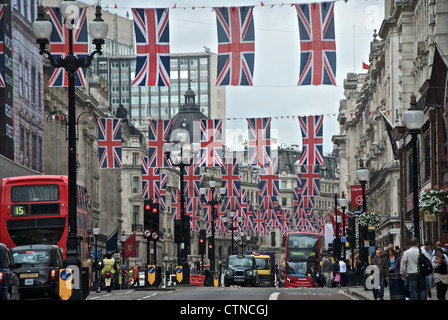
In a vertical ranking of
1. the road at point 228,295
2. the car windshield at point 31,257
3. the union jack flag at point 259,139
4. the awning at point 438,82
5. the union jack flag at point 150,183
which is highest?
the awning at point 438,82

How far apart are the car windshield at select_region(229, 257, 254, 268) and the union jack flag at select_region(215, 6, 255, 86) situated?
33.5 meters

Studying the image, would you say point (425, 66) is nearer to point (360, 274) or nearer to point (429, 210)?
point (360, 274)

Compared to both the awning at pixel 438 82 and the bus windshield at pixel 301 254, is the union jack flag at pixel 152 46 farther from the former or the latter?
the bus windshield at pixel 301 254

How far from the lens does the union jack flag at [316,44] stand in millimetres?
36344

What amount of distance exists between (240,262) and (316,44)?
34.5 m

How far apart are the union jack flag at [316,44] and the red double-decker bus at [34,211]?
1008cm

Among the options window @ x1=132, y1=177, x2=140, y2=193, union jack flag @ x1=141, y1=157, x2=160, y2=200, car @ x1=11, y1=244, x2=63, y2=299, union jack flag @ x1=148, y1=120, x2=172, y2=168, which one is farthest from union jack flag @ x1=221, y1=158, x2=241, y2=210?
car @ x1=11, y1=244, x2=63, y2=299

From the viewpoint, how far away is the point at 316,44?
120 feet

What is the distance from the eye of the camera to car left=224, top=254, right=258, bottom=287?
67.6 meters

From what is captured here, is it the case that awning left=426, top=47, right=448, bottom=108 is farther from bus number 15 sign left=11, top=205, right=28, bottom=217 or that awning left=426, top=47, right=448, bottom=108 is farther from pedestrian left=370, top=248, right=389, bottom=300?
bus number 15 sign left=11, top=205, right=28, bottom=217

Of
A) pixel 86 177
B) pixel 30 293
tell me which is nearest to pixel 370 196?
pixel 86 177

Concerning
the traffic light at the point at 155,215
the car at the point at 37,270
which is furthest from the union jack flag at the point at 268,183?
the car at the point at 37,270

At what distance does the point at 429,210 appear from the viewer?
32.5 metres

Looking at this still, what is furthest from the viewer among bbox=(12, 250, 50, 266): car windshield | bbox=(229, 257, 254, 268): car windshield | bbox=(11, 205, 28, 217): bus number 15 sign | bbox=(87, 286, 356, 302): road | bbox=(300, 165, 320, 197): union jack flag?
bbox=(300, 165, 320, 197): union jack flag
